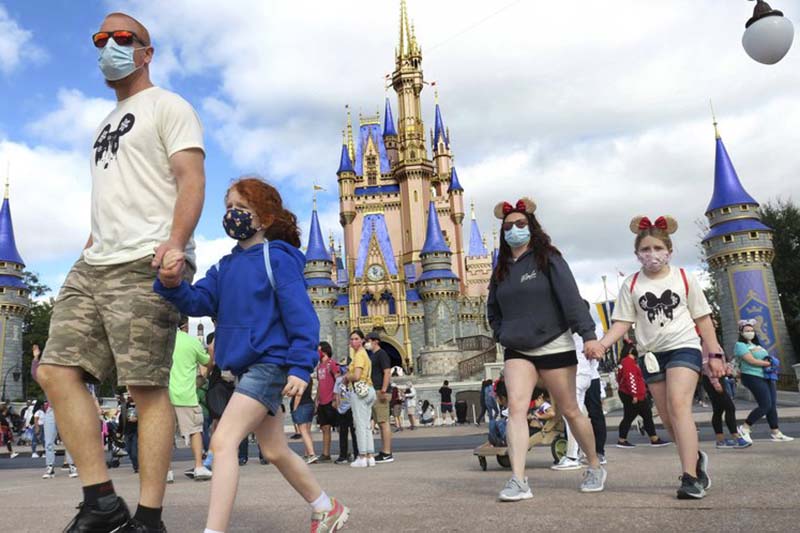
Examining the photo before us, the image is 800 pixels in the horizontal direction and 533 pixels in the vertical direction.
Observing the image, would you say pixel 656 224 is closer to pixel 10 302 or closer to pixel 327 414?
pixel 327 414

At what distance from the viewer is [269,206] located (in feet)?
10.7

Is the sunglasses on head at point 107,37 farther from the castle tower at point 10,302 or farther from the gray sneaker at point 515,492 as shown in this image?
the castle tower at point 10,302

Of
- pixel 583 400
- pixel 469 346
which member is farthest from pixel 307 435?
pixel 469 346

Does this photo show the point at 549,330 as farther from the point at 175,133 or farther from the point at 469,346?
the point at 469,346

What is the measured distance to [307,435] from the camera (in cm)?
922

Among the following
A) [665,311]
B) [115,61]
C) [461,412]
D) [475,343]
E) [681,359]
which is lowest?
[461,412]

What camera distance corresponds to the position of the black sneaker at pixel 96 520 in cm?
277

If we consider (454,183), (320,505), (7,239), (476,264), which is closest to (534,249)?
(320,505)

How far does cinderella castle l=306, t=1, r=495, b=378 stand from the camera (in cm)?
5303

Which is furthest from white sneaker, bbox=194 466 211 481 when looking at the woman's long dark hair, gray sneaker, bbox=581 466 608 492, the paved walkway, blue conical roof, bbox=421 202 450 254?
blue conical roof, bbox=421 202 450 254

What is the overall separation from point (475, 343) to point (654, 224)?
4106 cm

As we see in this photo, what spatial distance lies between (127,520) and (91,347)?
736mm

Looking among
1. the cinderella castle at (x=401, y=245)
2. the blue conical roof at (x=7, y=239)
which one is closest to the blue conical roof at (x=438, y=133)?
the cinderella castle at (x=401, y=245)

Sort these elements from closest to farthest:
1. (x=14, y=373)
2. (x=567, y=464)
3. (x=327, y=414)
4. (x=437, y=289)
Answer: (x=567, y=464) < (x=327, y=414) < (x=14, y=373) < (x=437, y=289)
